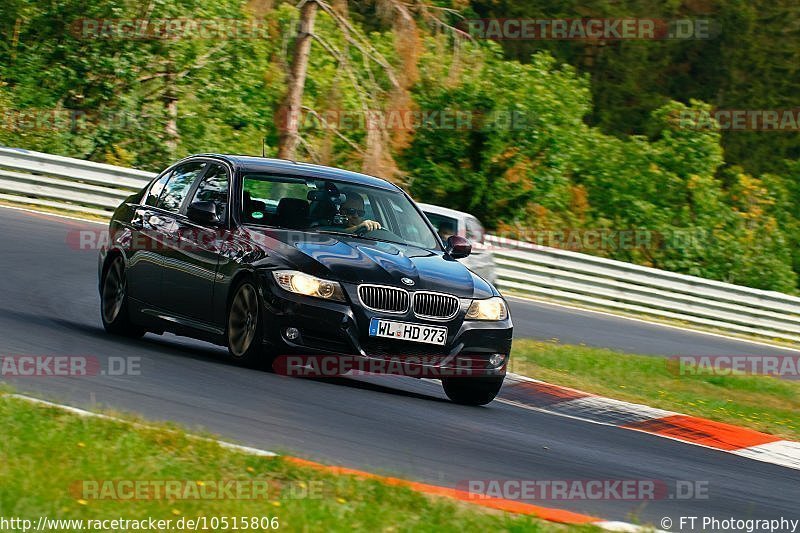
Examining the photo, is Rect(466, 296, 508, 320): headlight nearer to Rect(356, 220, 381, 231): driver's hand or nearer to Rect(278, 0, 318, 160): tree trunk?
Rect(356, 220, 381, 231): driver's hand

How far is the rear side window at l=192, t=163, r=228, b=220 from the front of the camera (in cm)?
1006

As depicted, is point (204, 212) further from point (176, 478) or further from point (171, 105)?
point (171, 105)

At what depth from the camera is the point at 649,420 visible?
10984 millimetres

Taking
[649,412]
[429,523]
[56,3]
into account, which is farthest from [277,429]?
[56,3]

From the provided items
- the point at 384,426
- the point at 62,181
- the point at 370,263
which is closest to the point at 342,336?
the point at 370,263

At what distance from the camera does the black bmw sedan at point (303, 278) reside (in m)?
9.05

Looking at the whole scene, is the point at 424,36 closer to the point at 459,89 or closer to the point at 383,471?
the point at 459,89

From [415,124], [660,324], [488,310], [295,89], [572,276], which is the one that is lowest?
[660,324]

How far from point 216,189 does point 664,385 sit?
241 inches

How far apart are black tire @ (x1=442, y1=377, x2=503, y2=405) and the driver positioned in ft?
4.09

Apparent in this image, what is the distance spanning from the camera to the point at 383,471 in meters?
6.58

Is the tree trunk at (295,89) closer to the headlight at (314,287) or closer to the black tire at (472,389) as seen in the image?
the black tire at (472,389)

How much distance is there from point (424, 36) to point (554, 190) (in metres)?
8.96

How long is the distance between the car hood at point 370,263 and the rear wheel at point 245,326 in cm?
36
